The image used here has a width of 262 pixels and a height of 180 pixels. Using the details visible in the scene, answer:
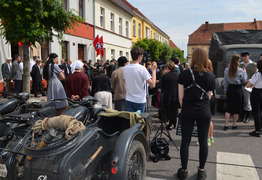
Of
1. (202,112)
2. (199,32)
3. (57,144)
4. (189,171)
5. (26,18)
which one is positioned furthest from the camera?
(199,32)

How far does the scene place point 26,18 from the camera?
746 centimetres

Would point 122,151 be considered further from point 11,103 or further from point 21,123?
point 11,103

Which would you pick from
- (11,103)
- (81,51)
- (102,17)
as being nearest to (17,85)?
(11,103)

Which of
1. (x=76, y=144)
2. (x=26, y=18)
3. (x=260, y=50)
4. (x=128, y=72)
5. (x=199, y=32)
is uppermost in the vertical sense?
(x=199, y=32)

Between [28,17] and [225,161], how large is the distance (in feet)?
21.7

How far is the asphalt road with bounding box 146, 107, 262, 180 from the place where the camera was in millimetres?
3830

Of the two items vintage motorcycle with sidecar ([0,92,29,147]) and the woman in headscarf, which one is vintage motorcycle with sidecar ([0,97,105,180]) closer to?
vintage motorcycle with sidecar ([0,92,29,147])

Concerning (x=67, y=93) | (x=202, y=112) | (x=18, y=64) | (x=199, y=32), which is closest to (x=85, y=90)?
(x=67, y=93)

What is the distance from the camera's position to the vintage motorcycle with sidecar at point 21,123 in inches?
108

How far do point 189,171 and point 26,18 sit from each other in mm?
6450

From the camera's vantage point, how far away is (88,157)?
99.9 inches

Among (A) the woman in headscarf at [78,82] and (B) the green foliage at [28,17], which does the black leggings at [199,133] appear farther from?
(B) the green foliage at [28,17]

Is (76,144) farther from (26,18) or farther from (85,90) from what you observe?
(26,18)

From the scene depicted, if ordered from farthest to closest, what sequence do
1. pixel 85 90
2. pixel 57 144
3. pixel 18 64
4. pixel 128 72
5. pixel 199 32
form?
pixel 199 32
pixel 18 64
pixel 85 90
pixel 128 72
pixel 57 144
